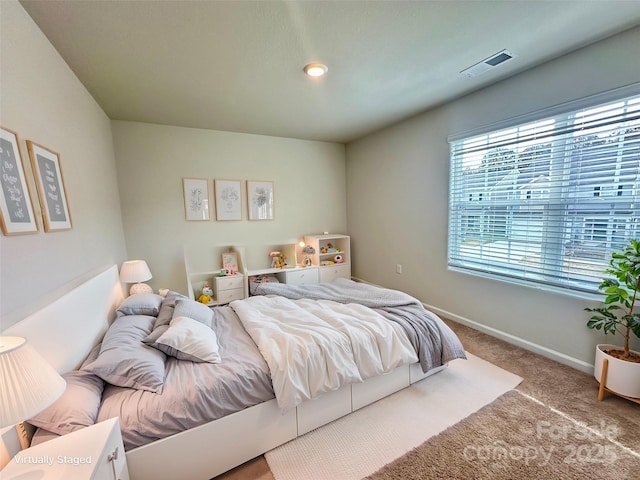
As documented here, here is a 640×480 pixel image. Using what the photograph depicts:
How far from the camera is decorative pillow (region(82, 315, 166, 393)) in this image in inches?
52.5

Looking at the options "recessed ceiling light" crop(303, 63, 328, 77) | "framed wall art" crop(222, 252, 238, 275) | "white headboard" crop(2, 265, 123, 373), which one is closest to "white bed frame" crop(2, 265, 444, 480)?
"white headboard" crop(2, 265, 123, 373)

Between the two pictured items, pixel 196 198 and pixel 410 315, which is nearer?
pixel 410 315

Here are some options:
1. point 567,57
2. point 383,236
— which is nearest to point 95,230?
point 383,236

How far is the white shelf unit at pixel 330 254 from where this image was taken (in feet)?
14.0

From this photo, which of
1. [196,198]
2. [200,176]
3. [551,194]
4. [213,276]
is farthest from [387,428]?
[200,176]

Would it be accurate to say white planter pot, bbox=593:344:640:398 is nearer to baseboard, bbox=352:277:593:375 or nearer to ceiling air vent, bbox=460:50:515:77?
baseboard, bbox=352:277:593:375

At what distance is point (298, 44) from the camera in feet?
6.12

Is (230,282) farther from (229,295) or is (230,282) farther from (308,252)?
(308,252)

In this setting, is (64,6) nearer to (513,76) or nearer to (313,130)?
(313,130)

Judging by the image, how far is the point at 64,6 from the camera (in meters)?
1.45

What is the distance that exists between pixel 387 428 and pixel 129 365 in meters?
1.55

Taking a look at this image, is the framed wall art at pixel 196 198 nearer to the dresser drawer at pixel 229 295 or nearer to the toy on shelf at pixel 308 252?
the dresser drawer at pixel 229 295

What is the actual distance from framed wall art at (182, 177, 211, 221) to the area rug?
3347 mm

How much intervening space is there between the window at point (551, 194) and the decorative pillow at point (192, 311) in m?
2.71
